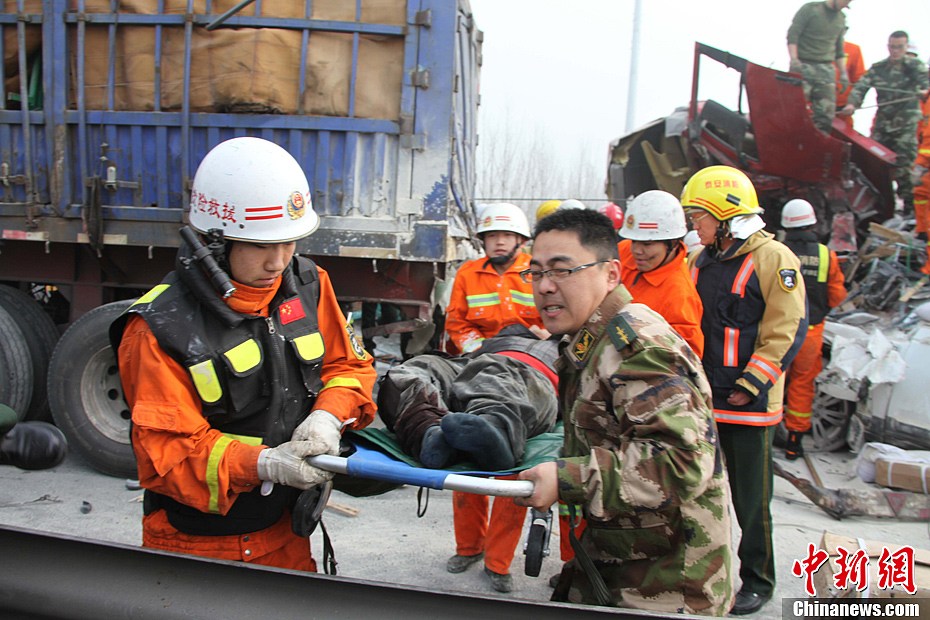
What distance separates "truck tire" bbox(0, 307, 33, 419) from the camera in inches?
169

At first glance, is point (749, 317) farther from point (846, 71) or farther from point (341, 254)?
point (846, 71)

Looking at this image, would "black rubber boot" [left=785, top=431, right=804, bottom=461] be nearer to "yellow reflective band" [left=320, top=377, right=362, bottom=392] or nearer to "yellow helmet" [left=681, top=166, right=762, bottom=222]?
"yellow helmet" [left=681, top=166, right=762, bottom=222]

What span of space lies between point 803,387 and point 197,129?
4.84 m

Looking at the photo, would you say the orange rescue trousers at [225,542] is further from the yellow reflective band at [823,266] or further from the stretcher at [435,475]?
the yellow reflective band at [823,266]

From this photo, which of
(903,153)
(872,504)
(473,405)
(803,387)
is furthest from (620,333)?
(903,153)

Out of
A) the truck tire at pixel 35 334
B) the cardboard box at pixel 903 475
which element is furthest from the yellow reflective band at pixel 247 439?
the cardboard box at pixel 903 475

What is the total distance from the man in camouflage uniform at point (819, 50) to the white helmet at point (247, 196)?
23.7 ft

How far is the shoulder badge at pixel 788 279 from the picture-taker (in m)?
3.13

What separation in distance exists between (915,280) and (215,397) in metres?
6.72

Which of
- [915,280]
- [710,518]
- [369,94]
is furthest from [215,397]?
[915,280]

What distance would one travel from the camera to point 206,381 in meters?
1.76

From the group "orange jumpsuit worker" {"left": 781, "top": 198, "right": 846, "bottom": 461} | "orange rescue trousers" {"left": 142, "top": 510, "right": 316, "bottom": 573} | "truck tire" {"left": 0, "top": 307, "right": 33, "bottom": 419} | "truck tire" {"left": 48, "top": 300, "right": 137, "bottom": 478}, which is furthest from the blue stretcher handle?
"orange jumpsuit worker" {"left": 781, "top": 198, "right": 846, "bottom": 461}

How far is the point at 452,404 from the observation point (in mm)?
2602

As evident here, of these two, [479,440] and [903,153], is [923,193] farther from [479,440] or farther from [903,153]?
[479,440]
